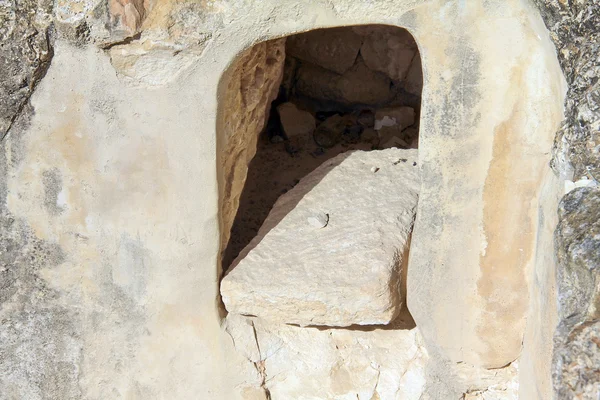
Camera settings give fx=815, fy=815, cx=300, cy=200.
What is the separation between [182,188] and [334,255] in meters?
0.43

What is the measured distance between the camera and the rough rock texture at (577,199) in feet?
4.90

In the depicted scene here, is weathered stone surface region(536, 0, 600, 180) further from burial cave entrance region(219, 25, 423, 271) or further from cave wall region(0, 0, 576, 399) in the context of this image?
burial cave entrance region(219, 25, 423, 271)

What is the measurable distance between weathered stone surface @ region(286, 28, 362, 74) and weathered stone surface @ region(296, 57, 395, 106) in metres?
0.03

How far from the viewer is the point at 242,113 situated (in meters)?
2.18

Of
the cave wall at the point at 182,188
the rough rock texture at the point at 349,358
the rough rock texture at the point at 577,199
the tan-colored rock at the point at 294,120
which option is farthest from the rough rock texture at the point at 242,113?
the rough rock texture at the point at 577,199

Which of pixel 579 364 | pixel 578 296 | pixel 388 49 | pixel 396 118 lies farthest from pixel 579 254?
pixel 388 49

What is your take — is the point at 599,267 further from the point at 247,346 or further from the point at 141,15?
the point at 141,15

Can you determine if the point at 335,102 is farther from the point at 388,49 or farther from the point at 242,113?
the point at 242,113

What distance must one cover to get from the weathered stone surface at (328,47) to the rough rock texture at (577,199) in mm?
1416

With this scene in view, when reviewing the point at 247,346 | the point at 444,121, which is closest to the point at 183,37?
the point at 444,121

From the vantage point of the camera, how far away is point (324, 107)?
3229 mm

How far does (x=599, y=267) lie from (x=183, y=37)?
1.06 metres

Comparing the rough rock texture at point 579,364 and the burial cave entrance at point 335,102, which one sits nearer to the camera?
the rough rock texture at point 579,364

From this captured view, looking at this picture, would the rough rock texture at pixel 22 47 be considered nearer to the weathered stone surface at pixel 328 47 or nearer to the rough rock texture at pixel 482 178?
the rough rock texture at pixel 482 178
